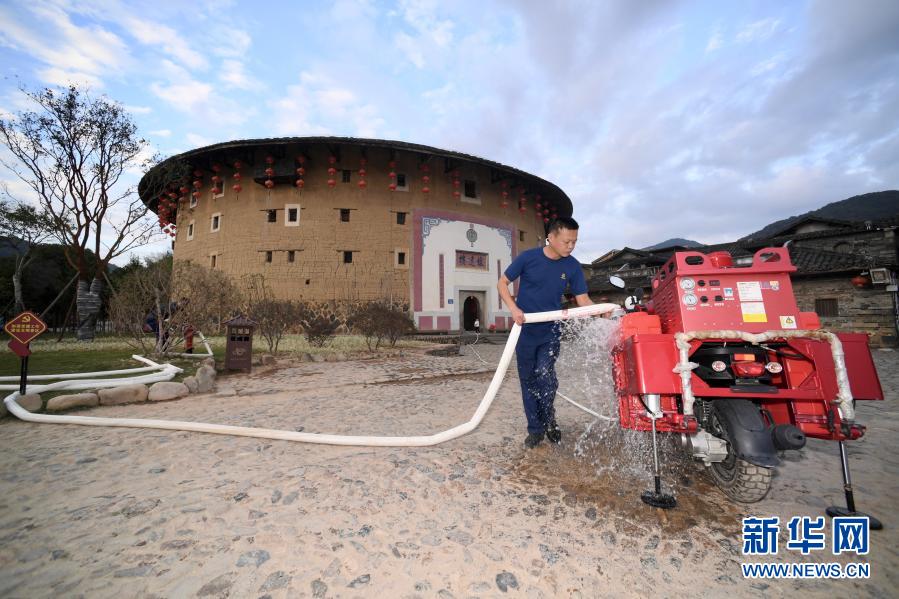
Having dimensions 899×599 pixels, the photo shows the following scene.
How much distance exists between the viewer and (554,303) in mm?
3049

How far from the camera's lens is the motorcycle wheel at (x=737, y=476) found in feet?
6.51

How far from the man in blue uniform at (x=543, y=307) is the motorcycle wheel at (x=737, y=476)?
108 centimetres

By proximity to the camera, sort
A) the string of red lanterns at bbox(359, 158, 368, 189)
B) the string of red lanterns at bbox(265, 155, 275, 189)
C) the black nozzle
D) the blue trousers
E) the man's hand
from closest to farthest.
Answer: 1. the black nozzle
2. the man's hand
3. the blue trousers
4. the string of red lanterns at bbox(265, 155, 275, 189)
5. the string of red lanterns at bbox(359, 158, 368, 189)

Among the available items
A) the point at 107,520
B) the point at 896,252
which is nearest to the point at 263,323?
the point at 107,520

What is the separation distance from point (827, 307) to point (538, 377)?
60.5 feet

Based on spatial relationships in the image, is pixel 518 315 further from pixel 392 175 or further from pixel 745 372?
pixel 392 175

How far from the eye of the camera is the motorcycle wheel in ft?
6.51

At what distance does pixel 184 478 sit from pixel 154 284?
6898 mm

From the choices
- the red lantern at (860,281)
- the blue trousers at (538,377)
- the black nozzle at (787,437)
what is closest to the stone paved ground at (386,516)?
the blue trousers at (538,377)

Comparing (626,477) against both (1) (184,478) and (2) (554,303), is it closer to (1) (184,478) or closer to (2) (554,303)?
(2) (554,303)

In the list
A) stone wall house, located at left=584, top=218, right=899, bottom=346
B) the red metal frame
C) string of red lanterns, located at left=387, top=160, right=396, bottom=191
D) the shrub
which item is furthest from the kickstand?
string of red lanterns, located at left=387, top=160, right=396, bottom=191

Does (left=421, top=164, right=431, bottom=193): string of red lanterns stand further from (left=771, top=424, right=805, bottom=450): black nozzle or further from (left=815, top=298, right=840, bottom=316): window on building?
(left=771, top=424, right=805, bottom=450): black nozzle

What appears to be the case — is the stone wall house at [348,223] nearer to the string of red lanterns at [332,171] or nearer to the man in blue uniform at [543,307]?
the string of red lanterns at [332,171]

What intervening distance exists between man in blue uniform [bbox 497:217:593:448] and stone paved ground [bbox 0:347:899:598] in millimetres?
310
